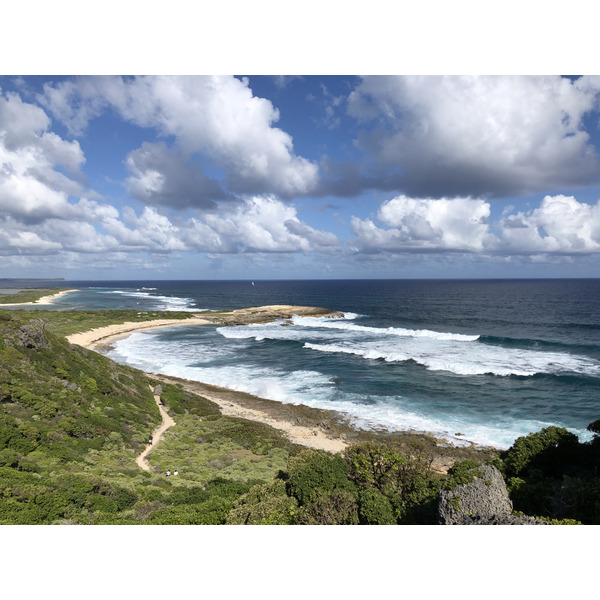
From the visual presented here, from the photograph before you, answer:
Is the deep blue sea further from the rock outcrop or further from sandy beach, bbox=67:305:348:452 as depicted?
the rock outcrop

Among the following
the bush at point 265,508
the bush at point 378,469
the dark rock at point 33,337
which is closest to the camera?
the bush at point 265,508

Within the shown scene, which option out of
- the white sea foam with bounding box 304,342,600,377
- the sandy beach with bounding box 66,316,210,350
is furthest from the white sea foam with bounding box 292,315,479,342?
the sandy beach with bounding box 66,316,210,350

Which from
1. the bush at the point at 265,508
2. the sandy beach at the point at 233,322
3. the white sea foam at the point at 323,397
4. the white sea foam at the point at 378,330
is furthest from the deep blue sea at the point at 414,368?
the bush at the point at 265,508

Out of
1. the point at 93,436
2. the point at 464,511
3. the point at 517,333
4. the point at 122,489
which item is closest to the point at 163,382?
A: the point at 93,436

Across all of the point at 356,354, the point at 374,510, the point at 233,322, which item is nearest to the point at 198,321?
the point at 233,322

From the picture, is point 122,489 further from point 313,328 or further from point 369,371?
point 313,328

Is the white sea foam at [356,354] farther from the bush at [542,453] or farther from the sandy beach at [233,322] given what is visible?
the bush at [542,453]
